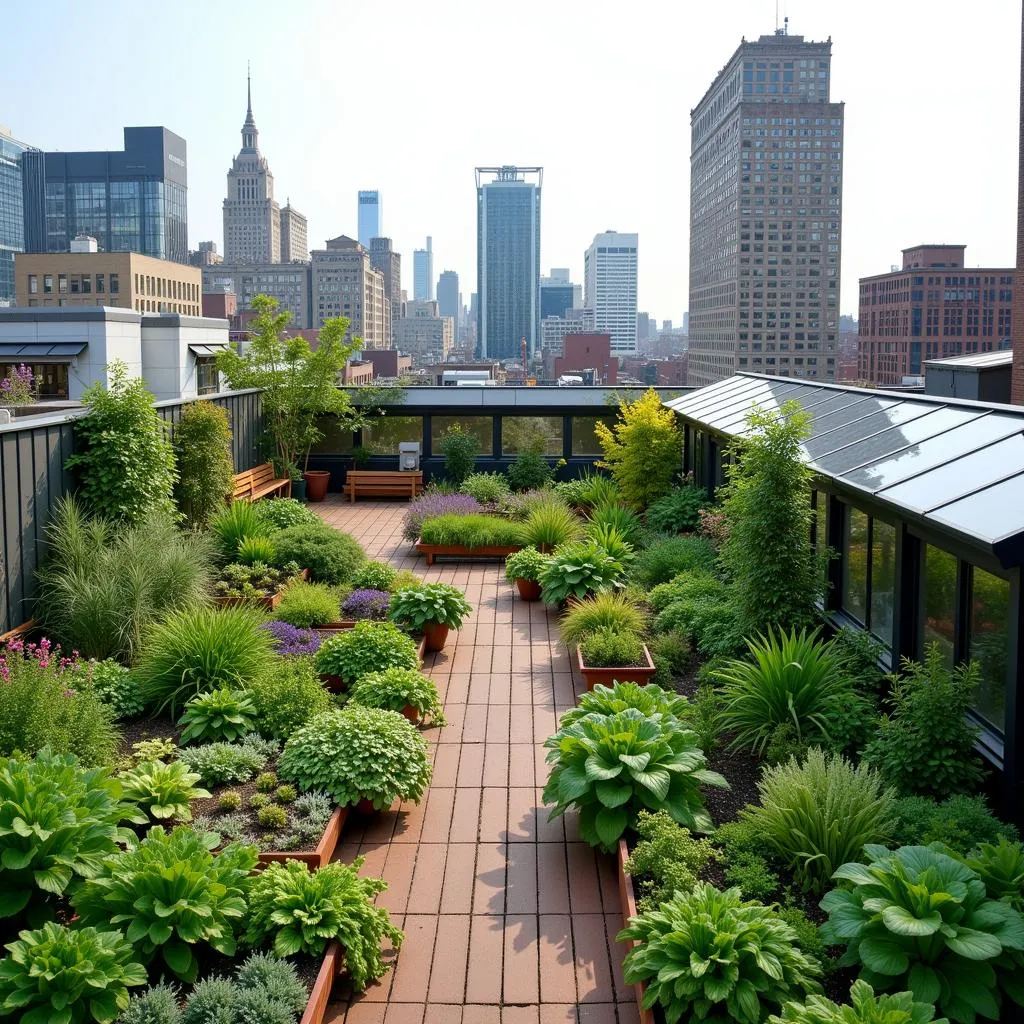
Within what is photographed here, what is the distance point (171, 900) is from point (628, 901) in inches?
82.5

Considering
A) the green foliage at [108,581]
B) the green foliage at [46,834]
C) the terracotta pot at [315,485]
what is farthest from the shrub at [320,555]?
the terracotta pot at [315,485]

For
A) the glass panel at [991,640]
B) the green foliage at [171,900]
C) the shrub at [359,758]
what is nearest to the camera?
the green foliage at [171,900]

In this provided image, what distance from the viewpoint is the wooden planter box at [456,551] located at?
13969 millimetres

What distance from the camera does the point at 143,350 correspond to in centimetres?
3566

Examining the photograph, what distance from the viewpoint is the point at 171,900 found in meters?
4.51

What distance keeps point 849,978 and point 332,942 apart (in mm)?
2235

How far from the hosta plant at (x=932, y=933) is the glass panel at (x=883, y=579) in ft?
10.7

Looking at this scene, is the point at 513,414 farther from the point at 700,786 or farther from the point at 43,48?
the point at 700,786

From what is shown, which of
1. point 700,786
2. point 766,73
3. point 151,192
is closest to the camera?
point 700,786

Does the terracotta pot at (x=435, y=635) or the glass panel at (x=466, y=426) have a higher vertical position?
the glass panel at (x=466, y=426)

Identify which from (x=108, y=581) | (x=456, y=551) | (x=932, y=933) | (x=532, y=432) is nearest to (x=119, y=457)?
(x=108, y=581)

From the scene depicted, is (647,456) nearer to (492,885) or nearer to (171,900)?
(492,885)

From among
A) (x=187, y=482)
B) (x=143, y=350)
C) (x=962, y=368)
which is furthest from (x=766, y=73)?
(x=187, y=482)

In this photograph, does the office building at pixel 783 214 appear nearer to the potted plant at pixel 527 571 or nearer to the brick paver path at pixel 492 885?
the potted plant at pixel 527 571
